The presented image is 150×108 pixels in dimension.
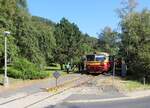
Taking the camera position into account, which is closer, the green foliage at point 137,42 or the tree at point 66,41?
the green foliage at point 137,42

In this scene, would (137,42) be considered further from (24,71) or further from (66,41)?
(24,71)

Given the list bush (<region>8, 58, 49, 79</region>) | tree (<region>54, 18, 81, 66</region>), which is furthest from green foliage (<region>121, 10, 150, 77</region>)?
bush (<region>8, 58, 49, 79</region>)

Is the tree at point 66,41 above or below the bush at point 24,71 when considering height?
above

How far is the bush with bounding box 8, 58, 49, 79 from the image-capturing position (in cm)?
4269

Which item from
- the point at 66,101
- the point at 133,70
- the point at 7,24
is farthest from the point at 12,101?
the point at 133,70

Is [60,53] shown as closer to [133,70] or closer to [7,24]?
[133,70]

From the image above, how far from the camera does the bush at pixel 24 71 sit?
140 feet

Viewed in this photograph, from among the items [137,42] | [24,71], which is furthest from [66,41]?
[24,71]

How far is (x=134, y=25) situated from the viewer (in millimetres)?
58531

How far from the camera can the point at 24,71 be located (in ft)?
142

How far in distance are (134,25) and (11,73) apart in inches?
838

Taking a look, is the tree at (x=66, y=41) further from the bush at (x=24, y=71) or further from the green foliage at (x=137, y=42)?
the bush at (x=24, y=71)

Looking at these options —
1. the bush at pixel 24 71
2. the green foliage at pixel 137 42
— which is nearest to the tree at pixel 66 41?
the green foliage at pixel 137 42

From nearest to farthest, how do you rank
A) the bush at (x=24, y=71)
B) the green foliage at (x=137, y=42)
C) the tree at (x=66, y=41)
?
the bush at (x=24, y=71)
the green foliage at (x=137, y=42)
the tree at (x=66, y=41)
